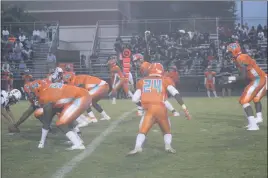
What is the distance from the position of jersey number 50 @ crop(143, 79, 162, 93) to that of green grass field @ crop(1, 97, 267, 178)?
873mm

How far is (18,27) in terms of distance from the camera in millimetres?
5977

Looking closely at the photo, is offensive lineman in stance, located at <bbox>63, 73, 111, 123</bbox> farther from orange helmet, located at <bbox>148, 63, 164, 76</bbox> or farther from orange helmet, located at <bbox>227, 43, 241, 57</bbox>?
orange helmet, located at <bbox>227, 43, 241, 57</bbox>

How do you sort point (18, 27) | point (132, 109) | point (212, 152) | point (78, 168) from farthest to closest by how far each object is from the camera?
point (132, 109) < point (212, 152) < point (78, 168) < point (18, 27)

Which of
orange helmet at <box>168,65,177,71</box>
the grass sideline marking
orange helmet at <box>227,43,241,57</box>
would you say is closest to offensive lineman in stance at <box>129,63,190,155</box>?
orange helmet at <box>168,65,177,71</box>

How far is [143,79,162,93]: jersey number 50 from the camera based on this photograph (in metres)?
7.14

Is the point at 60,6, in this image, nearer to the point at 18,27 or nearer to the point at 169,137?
the point at 18,27

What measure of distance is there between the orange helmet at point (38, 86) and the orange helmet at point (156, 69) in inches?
53.4

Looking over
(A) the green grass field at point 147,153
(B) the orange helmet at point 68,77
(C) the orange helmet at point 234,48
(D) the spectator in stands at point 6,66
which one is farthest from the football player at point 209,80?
(D) the spectator in stands at point 6,66

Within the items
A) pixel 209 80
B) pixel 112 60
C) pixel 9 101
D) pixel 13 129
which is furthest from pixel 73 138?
pixel 13 129

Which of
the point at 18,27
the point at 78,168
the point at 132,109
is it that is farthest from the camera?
the point at 132,109

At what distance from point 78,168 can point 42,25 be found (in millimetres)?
1664

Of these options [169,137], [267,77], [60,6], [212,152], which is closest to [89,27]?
[60,6]

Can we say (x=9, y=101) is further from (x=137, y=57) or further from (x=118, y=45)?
(x=118, y=45)

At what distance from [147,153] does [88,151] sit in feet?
2.61
